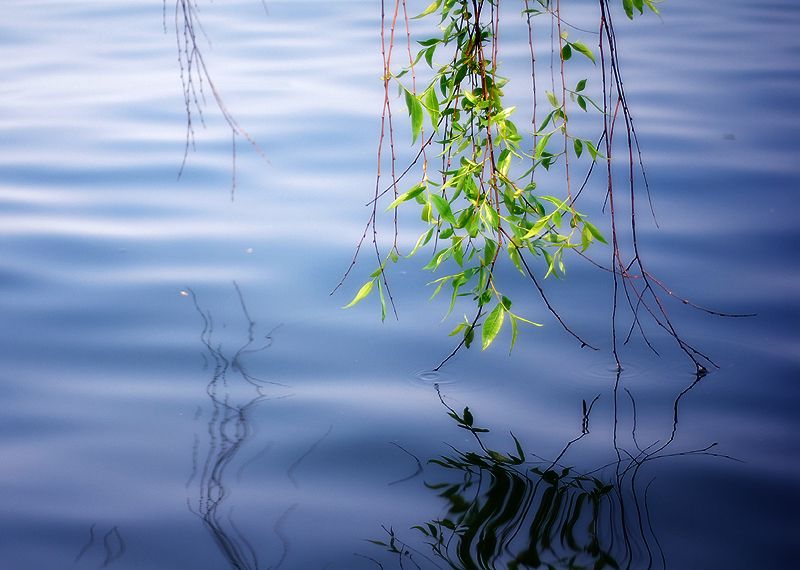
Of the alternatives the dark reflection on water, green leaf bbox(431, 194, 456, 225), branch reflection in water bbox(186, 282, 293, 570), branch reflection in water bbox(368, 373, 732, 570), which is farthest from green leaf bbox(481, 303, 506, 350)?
the dark reflection on water

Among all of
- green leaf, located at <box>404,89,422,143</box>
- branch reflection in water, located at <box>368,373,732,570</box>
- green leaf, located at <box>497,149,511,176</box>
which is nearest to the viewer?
green leaf, located at <box>404,89,422,143</box>

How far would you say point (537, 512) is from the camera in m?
2.04

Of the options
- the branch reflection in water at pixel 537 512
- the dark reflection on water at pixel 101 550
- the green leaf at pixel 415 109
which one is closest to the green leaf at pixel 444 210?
the green leaf at pixel 415 109

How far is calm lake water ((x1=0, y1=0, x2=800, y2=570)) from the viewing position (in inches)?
79.0

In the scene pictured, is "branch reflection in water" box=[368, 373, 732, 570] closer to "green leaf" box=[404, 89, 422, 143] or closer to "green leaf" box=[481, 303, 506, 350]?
"green leaf" box=[481, 303, 506, 350]

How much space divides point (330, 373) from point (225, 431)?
319mm

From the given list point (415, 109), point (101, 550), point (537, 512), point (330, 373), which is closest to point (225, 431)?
point (330, 373)

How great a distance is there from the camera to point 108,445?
7.47 ft

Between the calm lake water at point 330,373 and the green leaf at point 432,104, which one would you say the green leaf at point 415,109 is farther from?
the calm lake water at point 330,373

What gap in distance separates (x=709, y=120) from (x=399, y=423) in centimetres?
227

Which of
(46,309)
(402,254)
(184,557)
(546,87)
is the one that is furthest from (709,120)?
(184,557)

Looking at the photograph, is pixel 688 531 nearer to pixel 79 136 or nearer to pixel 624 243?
pixel 624 243

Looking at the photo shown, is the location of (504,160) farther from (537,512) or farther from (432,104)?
(537,512)

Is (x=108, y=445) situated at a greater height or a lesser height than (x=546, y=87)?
lesser
